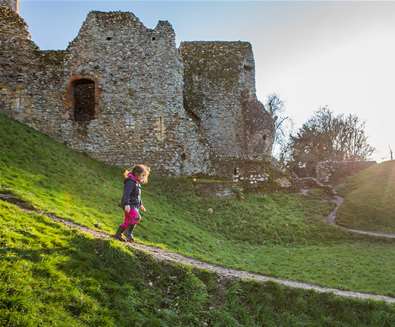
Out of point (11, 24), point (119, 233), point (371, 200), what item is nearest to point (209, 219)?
point (119, 233)

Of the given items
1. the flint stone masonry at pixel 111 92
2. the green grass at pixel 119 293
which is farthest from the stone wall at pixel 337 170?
the green grass at pixel 119 293

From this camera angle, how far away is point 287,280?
11.5 meters

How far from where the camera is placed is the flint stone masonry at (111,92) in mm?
22609

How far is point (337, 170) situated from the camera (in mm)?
32156

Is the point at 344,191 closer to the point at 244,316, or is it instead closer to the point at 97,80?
the point at 97,80

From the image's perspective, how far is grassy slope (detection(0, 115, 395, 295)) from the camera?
13.1 m

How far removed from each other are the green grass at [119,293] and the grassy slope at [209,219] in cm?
206

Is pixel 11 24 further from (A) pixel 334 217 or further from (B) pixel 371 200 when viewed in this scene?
(B) pixel 371 200

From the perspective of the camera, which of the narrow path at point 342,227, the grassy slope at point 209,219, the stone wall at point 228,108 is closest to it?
the grassy slope at point 209,219

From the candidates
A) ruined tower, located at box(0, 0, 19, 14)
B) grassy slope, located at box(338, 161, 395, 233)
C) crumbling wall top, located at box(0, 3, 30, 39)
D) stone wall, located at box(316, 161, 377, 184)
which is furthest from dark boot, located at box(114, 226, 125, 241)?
stone wall, located at box(316, 161, 377, 184)

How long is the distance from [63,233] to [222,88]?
2182 centimetres

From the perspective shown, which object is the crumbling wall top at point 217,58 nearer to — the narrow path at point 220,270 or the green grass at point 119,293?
the narrow path at point 220,270

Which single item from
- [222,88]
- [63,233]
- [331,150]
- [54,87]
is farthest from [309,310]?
[331,150]

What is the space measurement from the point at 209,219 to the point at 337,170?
16.6m
